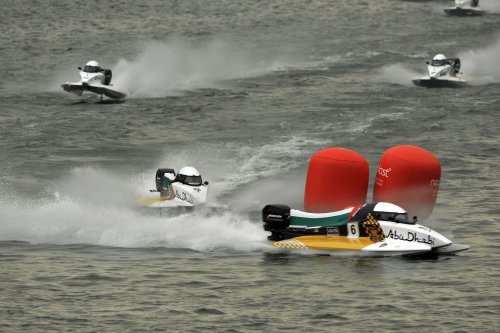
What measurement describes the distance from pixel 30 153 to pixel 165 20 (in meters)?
40.2

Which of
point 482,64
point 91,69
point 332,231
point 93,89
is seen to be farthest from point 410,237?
point 482,64

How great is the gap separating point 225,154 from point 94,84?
44.6 feet

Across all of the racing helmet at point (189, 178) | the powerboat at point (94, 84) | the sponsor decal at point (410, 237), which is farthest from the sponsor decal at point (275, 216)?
the powerboat at point (94, 84)

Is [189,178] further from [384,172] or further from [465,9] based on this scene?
[465,9]

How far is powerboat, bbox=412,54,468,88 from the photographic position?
184ft

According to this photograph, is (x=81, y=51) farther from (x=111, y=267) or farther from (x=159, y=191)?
(x=111, y=267)

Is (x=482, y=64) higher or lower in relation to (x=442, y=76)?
higher

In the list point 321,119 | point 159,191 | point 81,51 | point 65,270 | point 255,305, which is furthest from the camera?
point 81,51

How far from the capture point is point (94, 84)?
53.2 metres

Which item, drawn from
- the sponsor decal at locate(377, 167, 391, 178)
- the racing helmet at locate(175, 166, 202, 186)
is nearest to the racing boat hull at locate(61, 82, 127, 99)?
the racing helmet at locate(175, 166, 202, 186)

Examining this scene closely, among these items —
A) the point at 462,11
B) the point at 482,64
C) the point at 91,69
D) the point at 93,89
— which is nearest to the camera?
the point at 93,89

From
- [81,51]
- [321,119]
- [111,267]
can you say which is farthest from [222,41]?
[111,267]

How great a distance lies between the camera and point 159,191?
33906 mm

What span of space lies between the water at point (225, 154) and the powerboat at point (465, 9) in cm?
108
